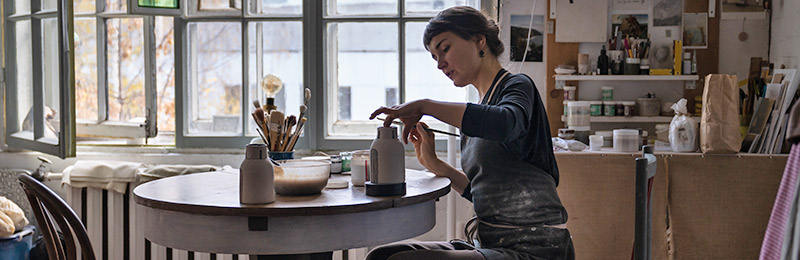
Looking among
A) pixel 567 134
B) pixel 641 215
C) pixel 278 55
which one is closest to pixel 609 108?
pixel 567 134

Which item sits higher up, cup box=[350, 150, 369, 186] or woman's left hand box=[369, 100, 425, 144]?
woman's left hand box=[369, 100, 425, 144]

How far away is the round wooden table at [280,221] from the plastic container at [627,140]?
156cm

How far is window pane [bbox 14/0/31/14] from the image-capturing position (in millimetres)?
3822

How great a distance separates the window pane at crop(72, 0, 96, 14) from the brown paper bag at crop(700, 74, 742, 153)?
3.03 meters

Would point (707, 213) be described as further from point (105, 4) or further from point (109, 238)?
point (105, 4)

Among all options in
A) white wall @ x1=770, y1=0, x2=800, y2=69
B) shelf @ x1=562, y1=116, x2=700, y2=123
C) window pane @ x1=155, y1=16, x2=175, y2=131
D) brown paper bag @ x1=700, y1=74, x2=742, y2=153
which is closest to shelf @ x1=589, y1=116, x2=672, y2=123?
shelf @ x1=562, y1=116, x2=700, y2=123

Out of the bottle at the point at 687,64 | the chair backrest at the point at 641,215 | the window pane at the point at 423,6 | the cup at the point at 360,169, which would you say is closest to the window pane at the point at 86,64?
the window pane at the point at 423,6

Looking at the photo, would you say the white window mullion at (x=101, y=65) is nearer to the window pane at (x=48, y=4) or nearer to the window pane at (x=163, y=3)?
the window pane at (x=48, y=4)

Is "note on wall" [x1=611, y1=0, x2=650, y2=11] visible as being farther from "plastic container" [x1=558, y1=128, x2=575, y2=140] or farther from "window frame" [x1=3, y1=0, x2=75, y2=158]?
"window frame" [x1=3, y1=0, x2=75, y2=158]

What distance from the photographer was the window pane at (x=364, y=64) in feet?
12.8

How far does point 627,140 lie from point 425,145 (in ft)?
4.45

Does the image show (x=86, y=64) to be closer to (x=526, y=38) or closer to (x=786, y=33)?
(x=526, y=38)

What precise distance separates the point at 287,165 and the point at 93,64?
7.53 feet

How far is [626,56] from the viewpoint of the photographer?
3709 millimetres
